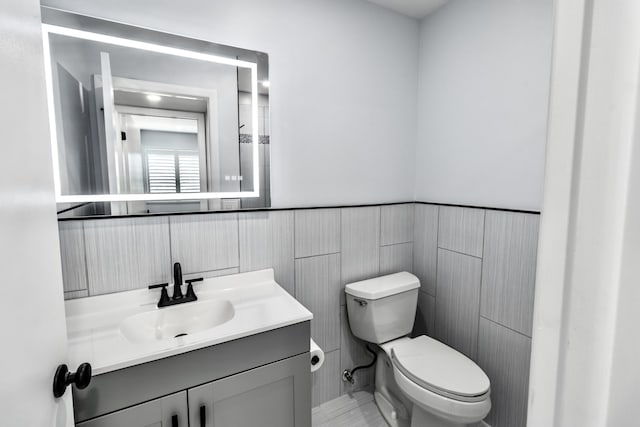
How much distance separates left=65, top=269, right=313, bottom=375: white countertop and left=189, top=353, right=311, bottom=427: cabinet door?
17 cm

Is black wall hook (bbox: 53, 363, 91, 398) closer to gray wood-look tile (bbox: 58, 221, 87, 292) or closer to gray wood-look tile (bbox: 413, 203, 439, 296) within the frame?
gray wood-look tile (bbox: 58, 221, 87, 292)

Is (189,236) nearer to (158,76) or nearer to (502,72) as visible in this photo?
(158,76)

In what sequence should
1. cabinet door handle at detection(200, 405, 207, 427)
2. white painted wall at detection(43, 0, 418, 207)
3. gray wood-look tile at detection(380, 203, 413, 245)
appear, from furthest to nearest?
gray wood-look tile at detection(380, 203, 413, 245)
white painted wall at detection(43, 0, 418, 207)
cabinet door handle at detection(200, 405, 207, 427)

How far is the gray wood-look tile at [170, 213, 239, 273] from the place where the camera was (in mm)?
1334

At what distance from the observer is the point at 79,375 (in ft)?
2.14

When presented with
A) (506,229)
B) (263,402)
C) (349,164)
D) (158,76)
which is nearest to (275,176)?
(349,164)

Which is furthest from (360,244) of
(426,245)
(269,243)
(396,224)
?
(269,243)

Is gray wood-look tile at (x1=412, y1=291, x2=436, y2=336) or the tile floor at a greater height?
gray wood-look tile at (x1=412, y1=291, x2=436, y2=336)

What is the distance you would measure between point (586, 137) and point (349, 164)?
4.91ft

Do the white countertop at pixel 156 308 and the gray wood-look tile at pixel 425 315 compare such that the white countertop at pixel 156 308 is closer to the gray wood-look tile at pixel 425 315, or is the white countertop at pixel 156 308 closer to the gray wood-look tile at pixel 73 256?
the gray wood-look tile at pixel 73 256

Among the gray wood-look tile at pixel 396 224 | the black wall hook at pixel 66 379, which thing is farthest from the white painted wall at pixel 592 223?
the gray wood-look tile at pixel 396 224

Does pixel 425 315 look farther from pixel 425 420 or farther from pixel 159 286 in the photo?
pixel 159 286

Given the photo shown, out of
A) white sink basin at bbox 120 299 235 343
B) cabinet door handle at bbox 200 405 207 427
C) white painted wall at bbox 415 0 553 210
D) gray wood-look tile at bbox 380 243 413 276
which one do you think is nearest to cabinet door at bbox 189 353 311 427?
cabinet door handle at bbox 200 405 207 427

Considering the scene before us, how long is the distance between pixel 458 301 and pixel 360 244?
0.68 metres
